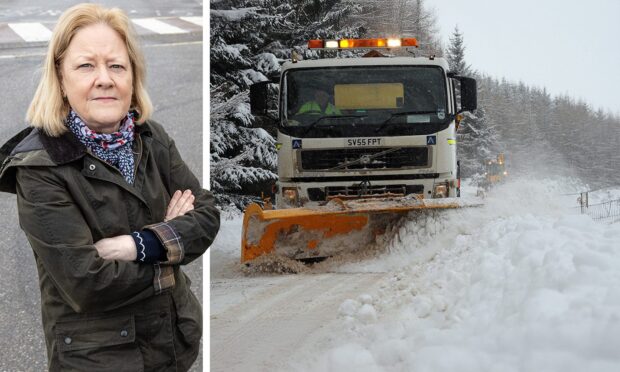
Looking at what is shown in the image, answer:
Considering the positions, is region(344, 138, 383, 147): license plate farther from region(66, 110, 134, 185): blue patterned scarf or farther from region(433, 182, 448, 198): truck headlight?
region(66, 110, 134, 185): blue patterned scarf

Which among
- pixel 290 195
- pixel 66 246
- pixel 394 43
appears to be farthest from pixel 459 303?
pixel 290 195

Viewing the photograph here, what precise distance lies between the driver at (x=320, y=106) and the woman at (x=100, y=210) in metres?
2.37

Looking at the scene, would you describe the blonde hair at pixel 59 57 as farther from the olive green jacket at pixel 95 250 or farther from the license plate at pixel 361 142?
the license plate at pixel 361 142

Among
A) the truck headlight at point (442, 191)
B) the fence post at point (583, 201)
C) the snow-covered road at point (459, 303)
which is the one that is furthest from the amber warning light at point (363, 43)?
the truck headlight at point (442, 191)

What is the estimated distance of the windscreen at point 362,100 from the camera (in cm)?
415

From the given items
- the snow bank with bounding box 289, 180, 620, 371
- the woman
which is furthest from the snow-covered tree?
the woman

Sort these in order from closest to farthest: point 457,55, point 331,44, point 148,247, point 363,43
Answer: point 148,247
point 457,55
point 331,44
point 363,43

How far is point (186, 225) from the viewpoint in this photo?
5.89 feet

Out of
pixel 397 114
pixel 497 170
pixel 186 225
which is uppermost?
pixel 397 114

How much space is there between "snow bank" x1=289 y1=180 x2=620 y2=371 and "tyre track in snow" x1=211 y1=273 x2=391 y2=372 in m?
0.08

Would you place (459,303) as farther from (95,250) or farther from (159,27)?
(159,27)

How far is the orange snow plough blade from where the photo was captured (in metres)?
3.80

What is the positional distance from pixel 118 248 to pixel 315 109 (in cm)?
272

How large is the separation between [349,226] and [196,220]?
2.20 meters
